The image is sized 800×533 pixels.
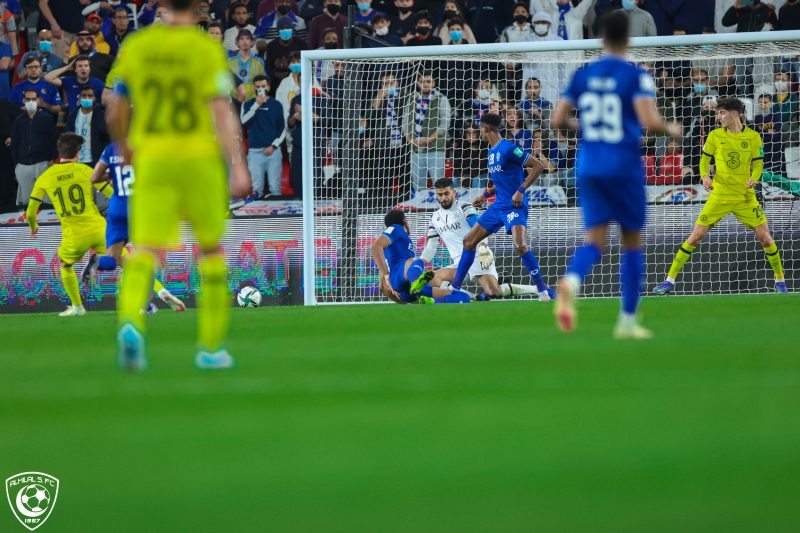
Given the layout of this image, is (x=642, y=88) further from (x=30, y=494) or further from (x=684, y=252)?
(x=684, y=252)

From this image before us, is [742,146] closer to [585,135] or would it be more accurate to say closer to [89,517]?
[585,135]

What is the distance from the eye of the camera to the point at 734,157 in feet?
46.5

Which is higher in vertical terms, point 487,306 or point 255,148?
point 255,148

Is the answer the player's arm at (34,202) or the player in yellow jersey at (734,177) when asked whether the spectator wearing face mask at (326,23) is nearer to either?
the player's arm at (34,202)

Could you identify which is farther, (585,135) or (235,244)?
(235,244)

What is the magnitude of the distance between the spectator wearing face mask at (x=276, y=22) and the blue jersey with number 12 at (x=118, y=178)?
6.51 meters

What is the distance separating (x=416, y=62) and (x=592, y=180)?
9.87m

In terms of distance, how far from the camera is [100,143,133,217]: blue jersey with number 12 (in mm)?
12898

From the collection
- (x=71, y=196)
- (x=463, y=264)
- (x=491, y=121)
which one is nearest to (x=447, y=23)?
(x=491, y=121)

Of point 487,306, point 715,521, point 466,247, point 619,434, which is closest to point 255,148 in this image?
point 466,247

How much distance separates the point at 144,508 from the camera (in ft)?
11.8

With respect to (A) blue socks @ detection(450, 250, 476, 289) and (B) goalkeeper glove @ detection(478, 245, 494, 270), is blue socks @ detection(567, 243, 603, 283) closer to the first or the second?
(A) blue socks @ detection(450, 250, 476, 289)

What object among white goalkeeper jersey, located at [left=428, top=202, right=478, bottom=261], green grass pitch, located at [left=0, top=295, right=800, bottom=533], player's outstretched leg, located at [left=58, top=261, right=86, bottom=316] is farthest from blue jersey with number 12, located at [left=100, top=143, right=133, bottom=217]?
green grass pitch, located at [left=0, top=295, right=800, bottom=533]

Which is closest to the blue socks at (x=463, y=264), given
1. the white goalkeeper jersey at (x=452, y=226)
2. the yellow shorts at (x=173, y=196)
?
the white goalkeeper jersey at (x=452, y=226)
